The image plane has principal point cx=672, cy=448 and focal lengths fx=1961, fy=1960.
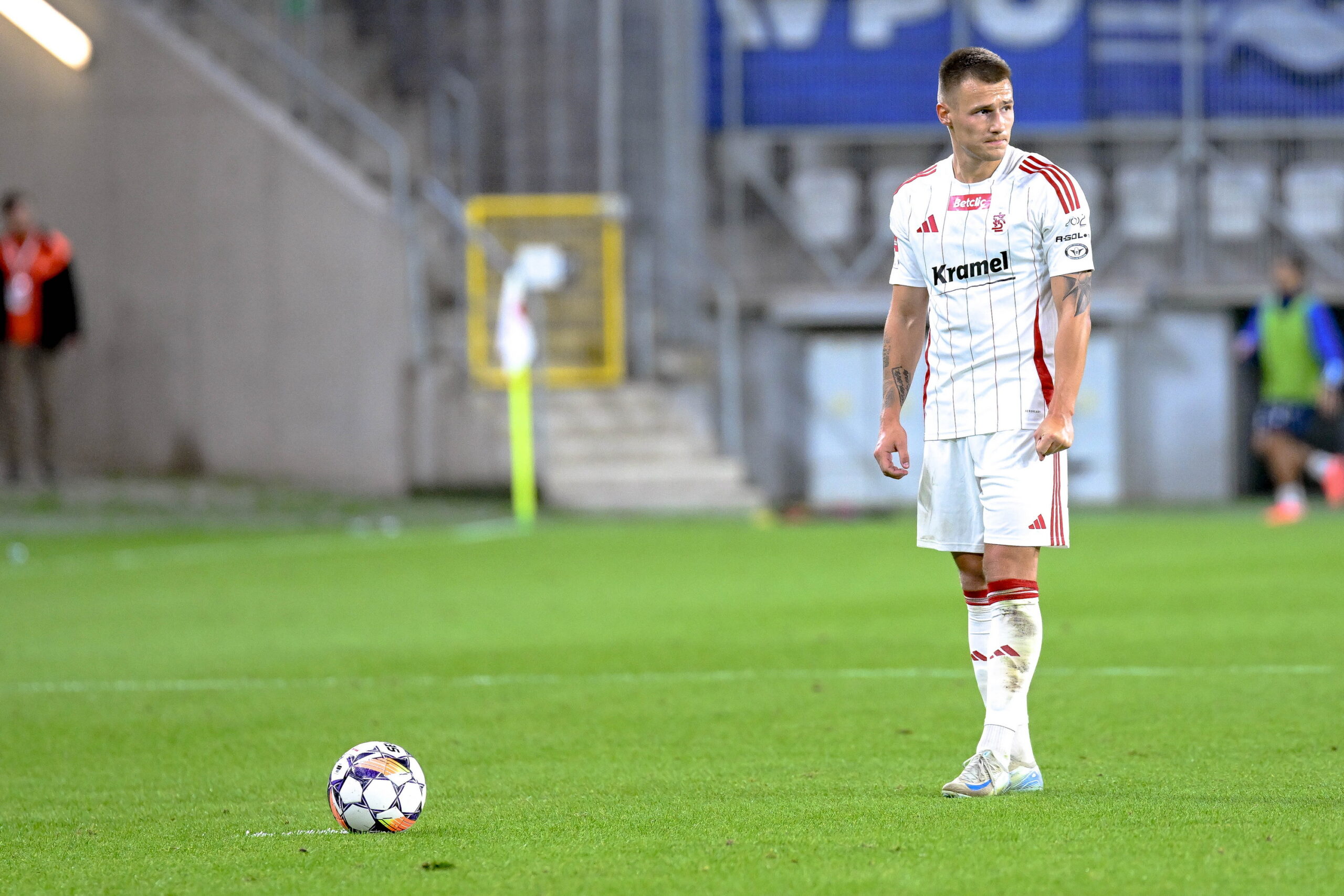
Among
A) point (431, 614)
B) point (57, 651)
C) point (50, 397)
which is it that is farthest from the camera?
point (50, 397)

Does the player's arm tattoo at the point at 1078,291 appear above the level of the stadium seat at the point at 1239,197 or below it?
below

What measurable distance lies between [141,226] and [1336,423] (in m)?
14.3

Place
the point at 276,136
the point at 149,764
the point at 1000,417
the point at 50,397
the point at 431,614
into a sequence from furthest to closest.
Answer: the point at 276,136
the point at 50,397
the point at 431,614
the point at 149,764
the point at 1000,417

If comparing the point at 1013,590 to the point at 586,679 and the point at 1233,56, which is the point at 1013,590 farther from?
the point at 1233,56

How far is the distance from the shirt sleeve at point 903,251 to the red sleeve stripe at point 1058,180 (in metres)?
0.34

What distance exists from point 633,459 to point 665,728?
1456cm

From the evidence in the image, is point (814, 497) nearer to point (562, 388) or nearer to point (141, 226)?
point (562, 388)

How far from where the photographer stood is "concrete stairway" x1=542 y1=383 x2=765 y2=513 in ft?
66.5

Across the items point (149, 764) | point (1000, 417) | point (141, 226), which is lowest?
point (149, 764)

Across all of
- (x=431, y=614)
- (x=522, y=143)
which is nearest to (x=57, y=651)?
(x=431, y=614)

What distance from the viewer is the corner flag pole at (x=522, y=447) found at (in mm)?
18797

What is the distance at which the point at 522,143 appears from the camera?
23312 millimetres

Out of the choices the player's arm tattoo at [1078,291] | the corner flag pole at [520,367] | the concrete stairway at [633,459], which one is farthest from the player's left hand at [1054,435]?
the concrete stairway at [633,459]

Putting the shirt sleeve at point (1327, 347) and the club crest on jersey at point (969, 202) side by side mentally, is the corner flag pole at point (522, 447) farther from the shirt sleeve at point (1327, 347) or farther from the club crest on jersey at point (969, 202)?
the club crest on jersey at point (969, 202)
